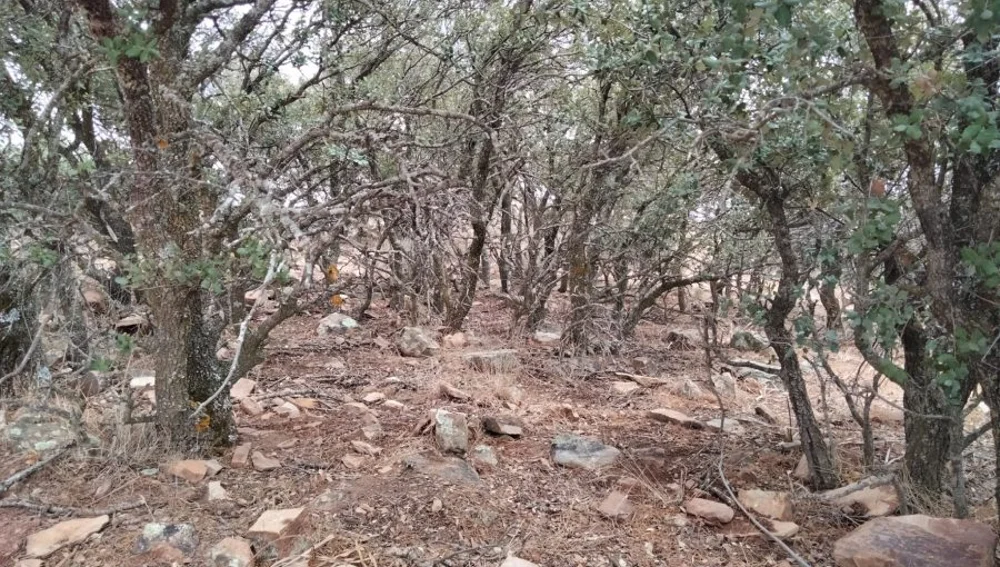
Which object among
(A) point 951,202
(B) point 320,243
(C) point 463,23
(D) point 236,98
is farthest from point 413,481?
(C) point 463,23

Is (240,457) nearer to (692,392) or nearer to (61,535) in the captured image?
(61,535)

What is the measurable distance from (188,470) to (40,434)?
0.97 meters

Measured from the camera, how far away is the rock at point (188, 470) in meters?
3.00

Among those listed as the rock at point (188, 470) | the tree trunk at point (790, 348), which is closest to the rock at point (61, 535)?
the rock at point (188, 470)

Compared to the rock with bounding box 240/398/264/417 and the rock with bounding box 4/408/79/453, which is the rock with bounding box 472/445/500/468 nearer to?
the rock with bounding box 240/398/264/417

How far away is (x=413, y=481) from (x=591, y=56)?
251 centimetres

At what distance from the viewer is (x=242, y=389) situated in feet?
14.3

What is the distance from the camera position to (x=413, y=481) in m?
3.11

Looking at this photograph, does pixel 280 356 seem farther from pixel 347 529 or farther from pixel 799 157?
pixel 799 157

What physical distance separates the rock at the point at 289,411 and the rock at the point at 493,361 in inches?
66.9

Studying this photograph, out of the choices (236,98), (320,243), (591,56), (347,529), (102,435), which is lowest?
(347,529)

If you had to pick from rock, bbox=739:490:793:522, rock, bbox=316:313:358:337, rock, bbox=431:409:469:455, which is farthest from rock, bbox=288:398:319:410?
rock, bbox=739:490:793:522

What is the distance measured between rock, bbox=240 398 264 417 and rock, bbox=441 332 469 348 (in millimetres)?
2451

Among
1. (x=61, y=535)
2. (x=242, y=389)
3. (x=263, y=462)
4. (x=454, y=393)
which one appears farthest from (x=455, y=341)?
(x=61, y=535)
